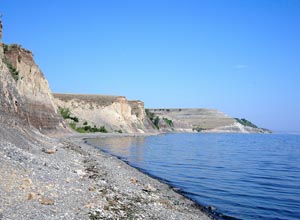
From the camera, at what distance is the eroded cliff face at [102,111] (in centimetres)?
8244

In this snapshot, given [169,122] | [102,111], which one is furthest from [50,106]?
[169,122]

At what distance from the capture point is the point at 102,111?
89.9 m

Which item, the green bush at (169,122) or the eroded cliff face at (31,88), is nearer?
the eroded cliff face at (31,88)

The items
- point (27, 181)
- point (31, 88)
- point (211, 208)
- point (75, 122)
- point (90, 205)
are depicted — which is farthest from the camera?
point (75, 122)

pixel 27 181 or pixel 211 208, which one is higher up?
pixel 27 181

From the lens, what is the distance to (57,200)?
34.4 ft

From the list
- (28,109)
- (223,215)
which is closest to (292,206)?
(223,215)

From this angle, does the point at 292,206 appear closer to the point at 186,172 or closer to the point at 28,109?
the point at 186,172

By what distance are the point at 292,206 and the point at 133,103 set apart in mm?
102063

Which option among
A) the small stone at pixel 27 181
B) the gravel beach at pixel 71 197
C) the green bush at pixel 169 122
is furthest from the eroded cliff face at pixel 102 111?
the small stone at pixel 27 181

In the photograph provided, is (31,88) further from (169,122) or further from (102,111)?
(169,122)

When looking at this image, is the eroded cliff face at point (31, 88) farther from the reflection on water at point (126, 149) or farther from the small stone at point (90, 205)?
the small stone at point (90, 205)

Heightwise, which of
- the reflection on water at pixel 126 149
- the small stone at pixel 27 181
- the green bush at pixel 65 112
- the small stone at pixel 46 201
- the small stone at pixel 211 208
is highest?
the green bush at pixel 65 112

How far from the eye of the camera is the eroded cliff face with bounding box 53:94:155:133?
270 feet
